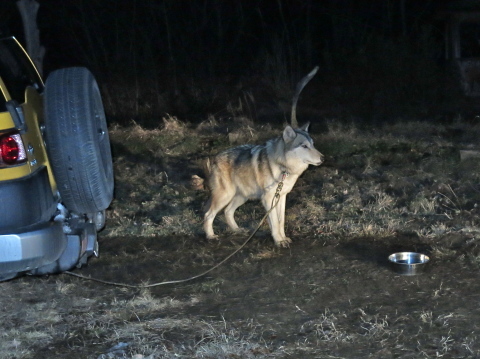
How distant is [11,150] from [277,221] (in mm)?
3999

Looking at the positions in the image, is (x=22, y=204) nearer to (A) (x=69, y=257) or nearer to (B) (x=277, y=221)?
(A) (x=69, y=257)

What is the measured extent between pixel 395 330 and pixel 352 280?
126 cm

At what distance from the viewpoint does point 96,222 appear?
20.4 feet

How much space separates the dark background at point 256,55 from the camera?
56.8 feet

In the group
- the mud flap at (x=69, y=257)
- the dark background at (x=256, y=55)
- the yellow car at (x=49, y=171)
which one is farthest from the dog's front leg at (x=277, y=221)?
the dark background at (x=256, y=55)

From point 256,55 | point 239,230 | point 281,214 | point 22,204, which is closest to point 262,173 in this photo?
point 281,214

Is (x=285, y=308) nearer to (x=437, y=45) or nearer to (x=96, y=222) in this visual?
(x=96, y=222)

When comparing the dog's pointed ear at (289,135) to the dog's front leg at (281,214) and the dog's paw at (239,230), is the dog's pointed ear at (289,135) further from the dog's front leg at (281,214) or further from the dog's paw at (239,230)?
the dog's paw at (239,230)

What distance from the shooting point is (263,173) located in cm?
827

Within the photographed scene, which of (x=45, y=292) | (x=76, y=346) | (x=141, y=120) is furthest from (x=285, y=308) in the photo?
(x=141, y=120)

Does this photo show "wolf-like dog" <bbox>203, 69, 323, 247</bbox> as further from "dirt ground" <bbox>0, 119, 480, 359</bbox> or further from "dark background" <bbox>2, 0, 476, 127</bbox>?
"dark background" <bbox>2, 0, 476, 127</bbox>

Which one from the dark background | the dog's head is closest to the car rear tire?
the dog's head

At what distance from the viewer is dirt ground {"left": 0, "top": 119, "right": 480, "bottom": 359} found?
5305 mm

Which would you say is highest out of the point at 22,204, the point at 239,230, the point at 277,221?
the point at 22,204
